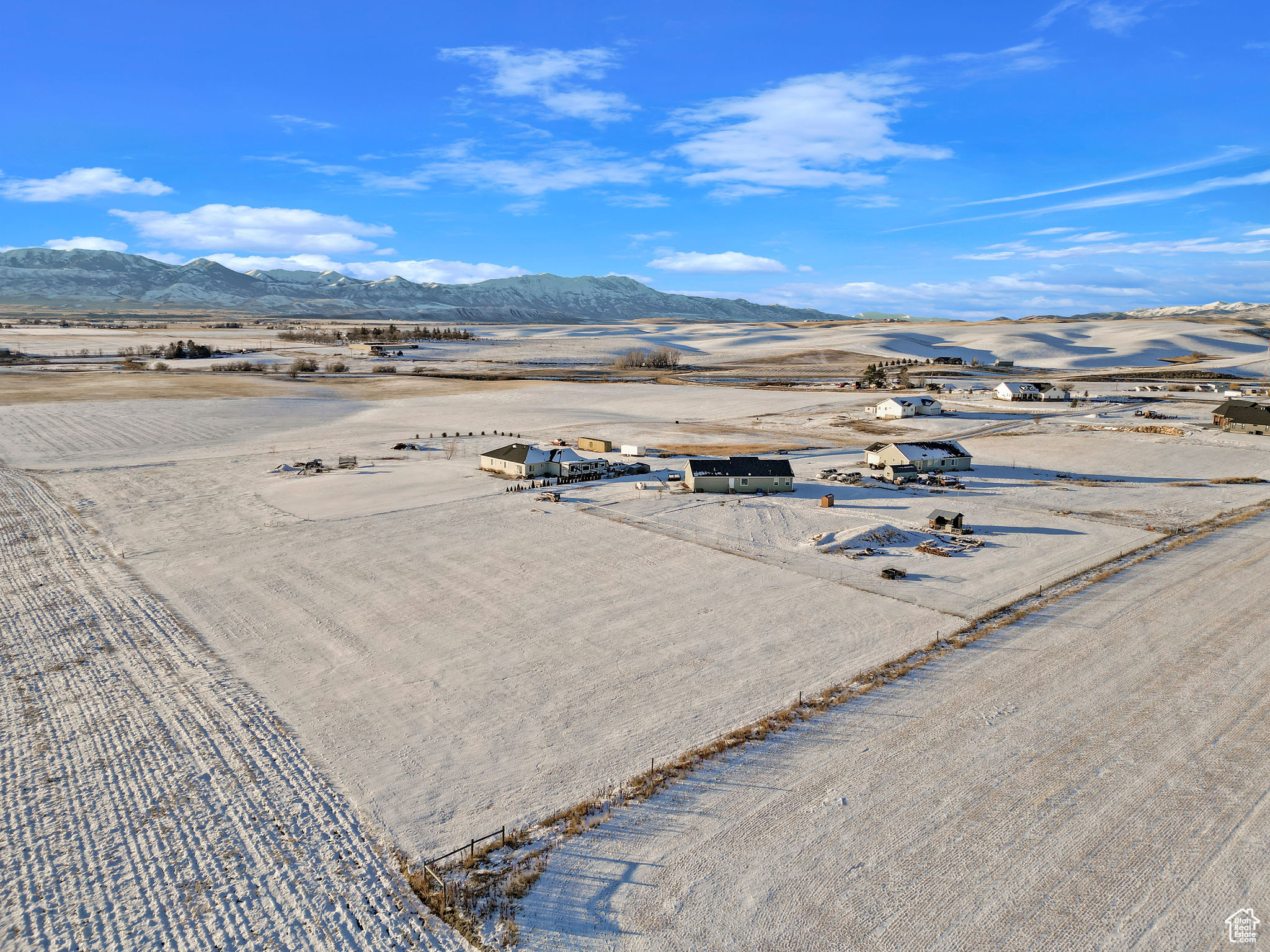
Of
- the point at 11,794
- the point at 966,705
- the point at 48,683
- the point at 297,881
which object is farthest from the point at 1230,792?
the point at 48,683

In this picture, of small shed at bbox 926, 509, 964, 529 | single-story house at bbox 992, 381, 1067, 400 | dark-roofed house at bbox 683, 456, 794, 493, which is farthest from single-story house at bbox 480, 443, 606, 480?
single-story house at bbox 992, 381, 1067, 400

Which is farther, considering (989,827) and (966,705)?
(966,705)

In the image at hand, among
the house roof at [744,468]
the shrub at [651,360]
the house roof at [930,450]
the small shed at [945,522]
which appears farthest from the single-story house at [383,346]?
the small shed at [945,522]

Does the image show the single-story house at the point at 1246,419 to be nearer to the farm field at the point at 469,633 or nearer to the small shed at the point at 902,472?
the farm field at the point at 469,633

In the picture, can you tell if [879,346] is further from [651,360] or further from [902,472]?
[902,472]

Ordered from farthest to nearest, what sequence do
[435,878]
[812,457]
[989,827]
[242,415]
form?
[242,415]
[812,457]
[989,827]
[435,878]

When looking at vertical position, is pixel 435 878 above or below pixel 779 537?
below

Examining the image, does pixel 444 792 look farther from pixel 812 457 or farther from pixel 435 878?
pixel 812 457
